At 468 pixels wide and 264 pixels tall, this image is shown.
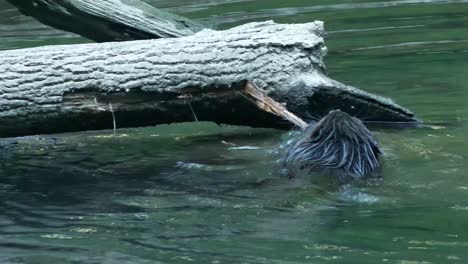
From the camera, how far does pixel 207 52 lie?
276 inches

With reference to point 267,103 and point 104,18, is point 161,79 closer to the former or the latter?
point 267,103

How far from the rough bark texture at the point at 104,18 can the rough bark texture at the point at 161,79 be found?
3.98 ft

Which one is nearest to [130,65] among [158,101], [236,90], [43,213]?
[158,101]

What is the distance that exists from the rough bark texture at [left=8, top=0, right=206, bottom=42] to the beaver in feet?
7.44

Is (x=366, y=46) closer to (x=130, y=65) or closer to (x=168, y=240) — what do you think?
(x=130, y=65)

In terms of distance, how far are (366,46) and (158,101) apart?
4.94 meters

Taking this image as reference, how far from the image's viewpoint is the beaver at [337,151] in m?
6.35

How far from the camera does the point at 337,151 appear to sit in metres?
6.48

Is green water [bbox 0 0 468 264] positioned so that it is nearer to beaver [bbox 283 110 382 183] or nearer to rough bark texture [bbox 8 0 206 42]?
beaver [bbox 283 110 382 183]

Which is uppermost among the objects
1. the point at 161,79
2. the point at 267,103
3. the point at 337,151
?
the point at 161,79

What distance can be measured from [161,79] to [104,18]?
1.65 m

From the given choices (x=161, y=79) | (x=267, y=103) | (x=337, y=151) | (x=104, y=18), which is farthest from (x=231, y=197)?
(x=104, y=18)

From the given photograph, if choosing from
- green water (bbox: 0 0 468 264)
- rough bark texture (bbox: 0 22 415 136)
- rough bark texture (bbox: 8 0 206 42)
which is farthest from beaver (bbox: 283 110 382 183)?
rough bark texture (bbox: 8 0 206 42)

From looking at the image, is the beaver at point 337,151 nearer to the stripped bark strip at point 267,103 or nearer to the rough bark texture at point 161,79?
the stripped bark strip at point 267,103
